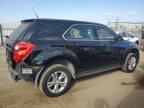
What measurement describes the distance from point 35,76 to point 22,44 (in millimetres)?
764

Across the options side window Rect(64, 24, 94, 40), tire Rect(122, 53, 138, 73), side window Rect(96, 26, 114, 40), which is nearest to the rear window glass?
side window Rect(64, 24, 94, 40)

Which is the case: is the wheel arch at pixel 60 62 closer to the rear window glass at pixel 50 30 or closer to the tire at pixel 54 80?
the tire at pixel 54 80

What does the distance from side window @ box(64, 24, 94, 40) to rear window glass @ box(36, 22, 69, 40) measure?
18 cm

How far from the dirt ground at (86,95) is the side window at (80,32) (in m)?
1.40

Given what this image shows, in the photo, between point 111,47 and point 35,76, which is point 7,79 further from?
point 111,47

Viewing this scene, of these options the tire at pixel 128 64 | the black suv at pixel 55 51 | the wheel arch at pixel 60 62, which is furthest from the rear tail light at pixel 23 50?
the tire at pixel 128 64

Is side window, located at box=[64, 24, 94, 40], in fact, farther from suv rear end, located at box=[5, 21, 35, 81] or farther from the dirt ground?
the dirt ground

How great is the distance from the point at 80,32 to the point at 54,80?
4.72ft

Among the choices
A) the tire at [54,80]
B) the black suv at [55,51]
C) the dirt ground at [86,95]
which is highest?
the black suv at [55,51]

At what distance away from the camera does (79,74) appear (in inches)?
182

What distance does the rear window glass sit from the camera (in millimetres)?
3826

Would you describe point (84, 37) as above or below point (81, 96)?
above

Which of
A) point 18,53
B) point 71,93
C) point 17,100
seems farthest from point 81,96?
point 18,53

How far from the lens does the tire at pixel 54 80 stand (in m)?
3.86
